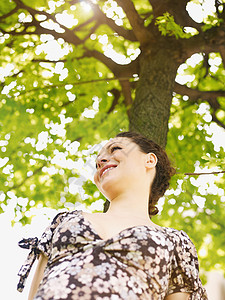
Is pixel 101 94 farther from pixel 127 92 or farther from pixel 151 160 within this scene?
pixel 151 160

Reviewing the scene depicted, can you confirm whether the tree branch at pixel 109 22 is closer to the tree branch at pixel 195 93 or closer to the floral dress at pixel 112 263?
the tree branch at pixel 195 93

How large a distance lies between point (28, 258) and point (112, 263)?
1.83 feet

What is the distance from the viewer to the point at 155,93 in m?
4.23

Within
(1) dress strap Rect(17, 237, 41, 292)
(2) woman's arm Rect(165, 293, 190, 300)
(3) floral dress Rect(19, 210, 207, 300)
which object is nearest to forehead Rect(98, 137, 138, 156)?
(3) floral dress Rect(19, 210, 207, 300)

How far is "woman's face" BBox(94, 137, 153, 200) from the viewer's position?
2324mm

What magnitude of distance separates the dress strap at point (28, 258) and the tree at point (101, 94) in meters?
2.06

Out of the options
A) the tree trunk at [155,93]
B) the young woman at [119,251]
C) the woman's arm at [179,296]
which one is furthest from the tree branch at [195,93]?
the woman's arm at [179,296]

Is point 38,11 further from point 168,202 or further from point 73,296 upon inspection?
point 73,296

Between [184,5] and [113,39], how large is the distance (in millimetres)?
1074

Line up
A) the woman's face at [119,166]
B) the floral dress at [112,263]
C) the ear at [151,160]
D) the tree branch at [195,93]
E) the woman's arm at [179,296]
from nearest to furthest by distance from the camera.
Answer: the floral dress at [112,263], the woman's arm at [179,296], the woman's face at [119,166], the ear at [151,160], the tree branch at [195,93]

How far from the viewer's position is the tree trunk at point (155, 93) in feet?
13.0

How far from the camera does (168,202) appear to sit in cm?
584

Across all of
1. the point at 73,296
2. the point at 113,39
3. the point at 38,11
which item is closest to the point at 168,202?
the point at 113,39

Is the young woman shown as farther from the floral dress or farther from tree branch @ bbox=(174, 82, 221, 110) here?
tree branch @ bbox=(174, 82, 221, 110)
